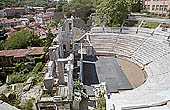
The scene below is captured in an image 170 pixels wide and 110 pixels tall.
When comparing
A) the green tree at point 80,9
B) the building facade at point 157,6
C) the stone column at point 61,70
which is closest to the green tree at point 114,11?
the green tree at point 80,9

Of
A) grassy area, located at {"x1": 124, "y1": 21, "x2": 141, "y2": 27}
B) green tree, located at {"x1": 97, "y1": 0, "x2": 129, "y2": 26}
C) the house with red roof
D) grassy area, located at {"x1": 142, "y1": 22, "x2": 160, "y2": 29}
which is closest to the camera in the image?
the house with red roof

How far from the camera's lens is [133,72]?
640 inches

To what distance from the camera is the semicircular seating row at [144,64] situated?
7.57 meters

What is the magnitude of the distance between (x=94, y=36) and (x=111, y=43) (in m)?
2.88

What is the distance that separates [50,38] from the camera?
26.4 meters

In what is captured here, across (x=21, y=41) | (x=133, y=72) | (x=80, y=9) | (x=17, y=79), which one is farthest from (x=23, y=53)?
(x=133, y=72)

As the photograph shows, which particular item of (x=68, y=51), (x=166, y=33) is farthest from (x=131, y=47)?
(x=68, y=51)

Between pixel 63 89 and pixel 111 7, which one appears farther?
pixel 111 7

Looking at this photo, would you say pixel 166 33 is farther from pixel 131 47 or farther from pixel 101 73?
pixel 101 73

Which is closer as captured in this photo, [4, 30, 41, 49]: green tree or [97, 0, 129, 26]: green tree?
[97, 0, 129, 26]: green tree

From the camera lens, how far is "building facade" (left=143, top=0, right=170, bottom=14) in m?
30.2

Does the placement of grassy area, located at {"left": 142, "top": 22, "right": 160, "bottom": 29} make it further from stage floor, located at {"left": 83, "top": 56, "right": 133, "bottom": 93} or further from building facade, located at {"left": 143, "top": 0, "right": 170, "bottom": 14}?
stage floor, located at {"left": 83, "top": 56, "right": 133, "bottom": 93}

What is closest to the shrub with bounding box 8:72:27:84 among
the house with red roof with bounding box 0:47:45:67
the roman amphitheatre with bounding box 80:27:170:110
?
the house with red roof with bounding box 0:47:45:67

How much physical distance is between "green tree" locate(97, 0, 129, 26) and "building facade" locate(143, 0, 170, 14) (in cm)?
1004
